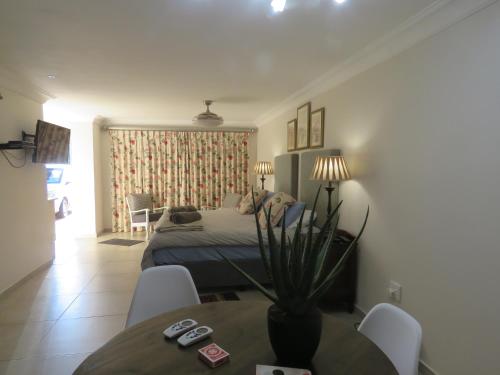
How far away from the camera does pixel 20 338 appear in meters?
2.38

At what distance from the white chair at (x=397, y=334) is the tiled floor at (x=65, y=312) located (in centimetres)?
151

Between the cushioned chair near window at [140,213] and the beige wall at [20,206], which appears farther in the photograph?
the cushioned chair near window at [140,213]

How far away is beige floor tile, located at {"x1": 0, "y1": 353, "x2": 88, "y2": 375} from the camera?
78.4 inches

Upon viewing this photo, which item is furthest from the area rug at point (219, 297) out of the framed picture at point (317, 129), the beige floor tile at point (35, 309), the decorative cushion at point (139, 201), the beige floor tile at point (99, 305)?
the decorative cushion at point (139, 201)

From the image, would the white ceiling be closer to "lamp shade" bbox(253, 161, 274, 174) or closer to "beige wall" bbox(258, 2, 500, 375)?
"beige wall" bbox(258, 2, 500, 375)

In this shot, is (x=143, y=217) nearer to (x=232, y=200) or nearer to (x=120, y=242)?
(x=120, y=242)

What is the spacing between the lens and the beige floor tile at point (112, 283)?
3354 mm

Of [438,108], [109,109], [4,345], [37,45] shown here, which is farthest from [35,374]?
[109,109]

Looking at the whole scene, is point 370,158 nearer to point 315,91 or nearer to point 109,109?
point 315,91

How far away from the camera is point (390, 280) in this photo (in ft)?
7.73

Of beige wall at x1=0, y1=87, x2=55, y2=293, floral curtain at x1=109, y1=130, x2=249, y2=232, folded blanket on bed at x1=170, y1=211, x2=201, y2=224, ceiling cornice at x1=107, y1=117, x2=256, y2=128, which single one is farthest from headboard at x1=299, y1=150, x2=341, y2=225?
beige wall at x1=0, y1=87, x2=55, y2=293

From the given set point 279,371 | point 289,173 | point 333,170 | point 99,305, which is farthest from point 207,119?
point 279,371

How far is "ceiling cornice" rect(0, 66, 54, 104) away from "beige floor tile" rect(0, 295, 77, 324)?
2220 mm

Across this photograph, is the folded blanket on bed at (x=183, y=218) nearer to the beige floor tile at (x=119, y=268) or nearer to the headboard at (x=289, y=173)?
the beige floor tile at (x=119, y=268)
